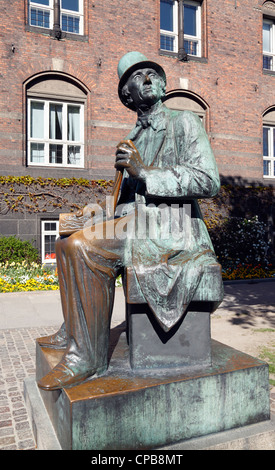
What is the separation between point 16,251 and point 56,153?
144 inches

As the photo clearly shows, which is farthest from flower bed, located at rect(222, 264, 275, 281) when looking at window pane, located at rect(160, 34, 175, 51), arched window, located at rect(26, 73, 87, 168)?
window pane, located at rect(160, 34, 175, 51)

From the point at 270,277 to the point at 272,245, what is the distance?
3336mm

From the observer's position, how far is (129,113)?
13258mm

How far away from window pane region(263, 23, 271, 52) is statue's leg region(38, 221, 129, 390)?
17.1 metres

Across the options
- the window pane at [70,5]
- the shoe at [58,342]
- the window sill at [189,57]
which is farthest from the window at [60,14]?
the shoe at [58,342]

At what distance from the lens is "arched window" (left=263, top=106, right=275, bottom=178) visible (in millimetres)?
16219

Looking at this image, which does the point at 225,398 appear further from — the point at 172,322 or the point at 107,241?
the point at 107,241

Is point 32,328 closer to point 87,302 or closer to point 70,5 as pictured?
point 87,302

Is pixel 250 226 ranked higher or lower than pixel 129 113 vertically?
lower

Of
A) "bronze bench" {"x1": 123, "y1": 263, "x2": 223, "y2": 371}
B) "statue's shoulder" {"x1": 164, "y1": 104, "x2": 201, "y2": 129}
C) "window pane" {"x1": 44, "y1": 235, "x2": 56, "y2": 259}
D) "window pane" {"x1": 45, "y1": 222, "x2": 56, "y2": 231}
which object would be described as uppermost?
"statue's shoulder" {"x1": 164, "y1": 104, "x2": 201, "y2": 129}

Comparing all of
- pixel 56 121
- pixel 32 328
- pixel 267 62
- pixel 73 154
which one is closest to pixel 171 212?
pixel 32 328

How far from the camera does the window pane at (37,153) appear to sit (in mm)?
12477

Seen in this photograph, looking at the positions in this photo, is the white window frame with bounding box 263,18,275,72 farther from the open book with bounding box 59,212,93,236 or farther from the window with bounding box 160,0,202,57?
the open book with bounding box 59,212,93,236
